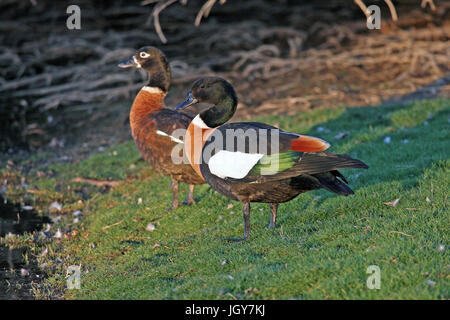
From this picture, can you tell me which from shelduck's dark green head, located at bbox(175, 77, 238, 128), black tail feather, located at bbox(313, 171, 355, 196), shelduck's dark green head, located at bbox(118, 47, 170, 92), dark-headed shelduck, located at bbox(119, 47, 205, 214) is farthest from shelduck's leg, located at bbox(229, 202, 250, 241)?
shelduck's dark green head, located at bbox(118, 47, 170, 92)

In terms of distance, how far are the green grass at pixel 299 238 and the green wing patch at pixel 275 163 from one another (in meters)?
0.72

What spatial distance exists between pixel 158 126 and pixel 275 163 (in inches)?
97.5

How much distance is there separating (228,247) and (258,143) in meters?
1.12

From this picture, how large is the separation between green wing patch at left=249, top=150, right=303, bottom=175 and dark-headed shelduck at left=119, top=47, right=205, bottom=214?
6.01 ft

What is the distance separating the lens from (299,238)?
5.86 meters

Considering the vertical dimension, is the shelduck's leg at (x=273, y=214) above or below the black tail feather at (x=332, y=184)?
below

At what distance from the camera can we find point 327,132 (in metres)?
10.2

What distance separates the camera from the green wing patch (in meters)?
5.65

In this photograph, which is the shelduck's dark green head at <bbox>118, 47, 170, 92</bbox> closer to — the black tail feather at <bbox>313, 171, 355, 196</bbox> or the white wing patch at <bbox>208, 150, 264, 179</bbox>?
the white wing patch at <bbox>208, 150, 264, 179</bbox>

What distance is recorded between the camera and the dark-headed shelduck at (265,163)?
18.3ft

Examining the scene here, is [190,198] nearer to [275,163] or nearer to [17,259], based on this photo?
[17,259]

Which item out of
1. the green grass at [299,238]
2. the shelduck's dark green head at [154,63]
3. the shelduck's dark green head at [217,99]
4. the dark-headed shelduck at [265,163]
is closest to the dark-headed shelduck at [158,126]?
the shelduck's dark green head at [154,63]

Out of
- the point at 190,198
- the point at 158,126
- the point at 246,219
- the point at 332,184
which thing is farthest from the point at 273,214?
the point at 158,126

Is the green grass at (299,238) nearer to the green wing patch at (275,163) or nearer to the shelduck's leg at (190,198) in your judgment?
the shelduck's leg at (190,198)
